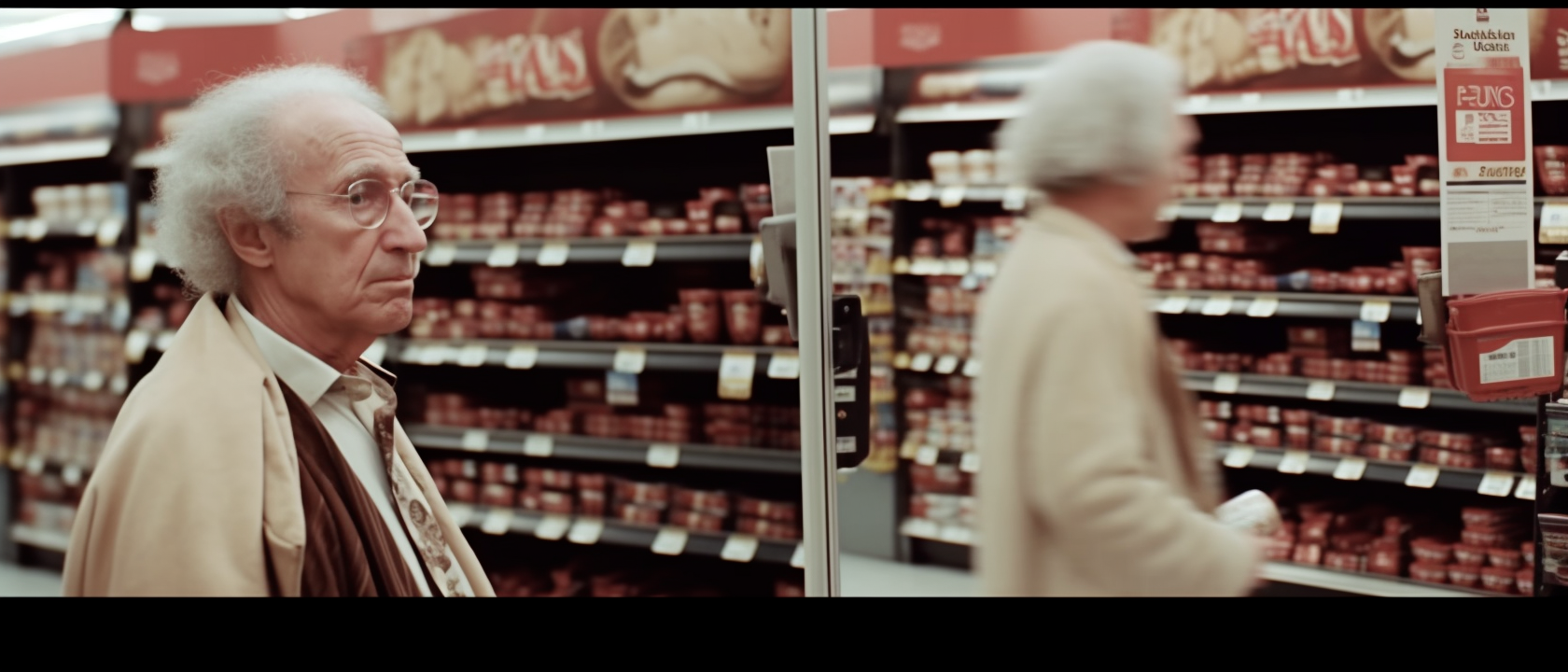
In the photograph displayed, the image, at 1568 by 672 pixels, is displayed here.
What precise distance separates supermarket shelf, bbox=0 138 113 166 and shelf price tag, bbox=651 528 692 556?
3.77m

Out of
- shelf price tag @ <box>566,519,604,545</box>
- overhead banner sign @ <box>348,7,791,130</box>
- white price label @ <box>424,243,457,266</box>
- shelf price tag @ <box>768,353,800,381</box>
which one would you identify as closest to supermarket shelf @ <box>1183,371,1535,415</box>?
shelf price tag @ <box>768,353,800,381</box>

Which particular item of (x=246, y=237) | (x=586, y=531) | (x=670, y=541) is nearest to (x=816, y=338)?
(x=246, y=237)

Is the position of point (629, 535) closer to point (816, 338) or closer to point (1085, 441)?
point (816, 338)

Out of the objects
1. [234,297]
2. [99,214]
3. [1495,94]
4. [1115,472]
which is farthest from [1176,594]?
[99,214]

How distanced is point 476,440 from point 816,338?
346cm

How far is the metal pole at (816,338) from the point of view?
207cm

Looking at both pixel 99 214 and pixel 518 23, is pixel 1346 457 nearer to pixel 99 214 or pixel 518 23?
pixel 518 23

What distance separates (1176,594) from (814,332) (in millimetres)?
864

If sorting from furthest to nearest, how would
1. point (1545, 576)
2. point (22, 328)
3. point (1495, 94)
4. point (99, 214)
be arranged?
1. point (22, 328)
2. point (99, 214)
3. point (1545, 576)
4. point (1495, 94)

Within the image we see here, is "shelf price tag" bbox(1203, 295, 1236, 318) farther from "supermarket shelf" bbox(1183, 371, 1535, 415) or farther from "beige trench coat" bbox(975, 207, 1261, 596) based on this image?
"beige trench coat" bbox(975, 207, 1261, 596)

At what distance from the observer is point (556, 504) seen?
17.3 feet

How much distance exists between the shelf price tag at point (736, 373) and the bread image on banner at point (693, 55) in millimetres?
970

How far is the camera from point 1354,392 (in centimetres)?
483

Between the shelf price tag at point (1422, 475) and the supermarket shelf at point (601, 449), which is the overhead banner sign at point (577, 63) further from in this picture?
the shelf price tag at point (1422, 475)
